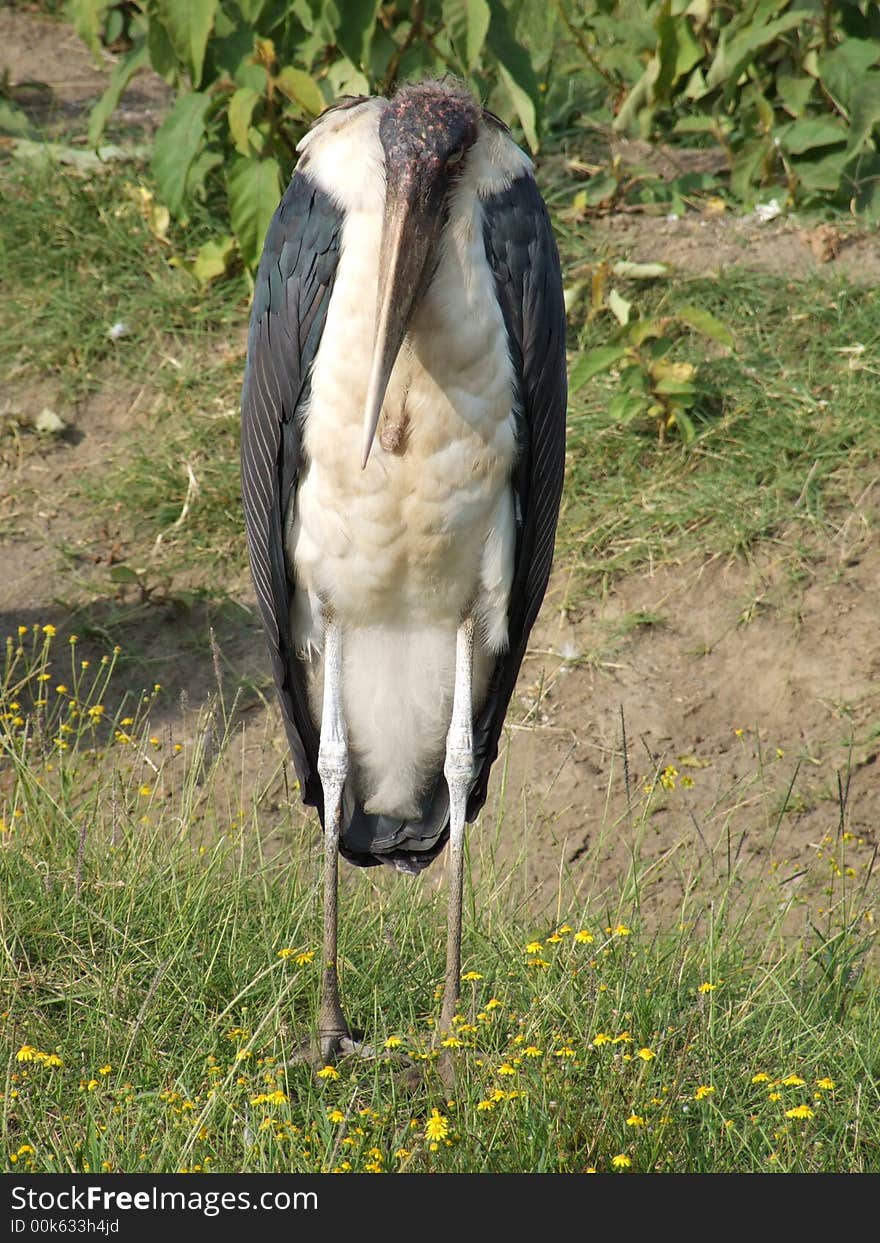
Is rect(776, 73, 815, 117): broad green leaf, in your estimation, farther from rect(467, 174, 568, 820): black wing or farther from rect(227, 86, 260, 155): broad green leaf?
rect(467, 174, 568, 820): black wing

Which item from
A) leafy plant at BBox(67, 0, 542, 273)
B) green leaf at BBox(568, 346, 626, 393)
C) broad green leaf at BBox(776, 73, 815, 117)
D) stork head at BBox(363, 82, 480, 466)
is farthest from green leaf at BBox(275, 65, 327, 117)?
stork head at BBox(363, 82, 480, 466)

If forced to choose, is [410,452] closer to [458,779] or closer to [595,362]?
[458,779]

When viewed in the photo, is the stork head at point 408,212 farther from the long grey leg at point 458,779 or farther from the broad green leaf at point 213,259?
the broad green leaf at point 213,259

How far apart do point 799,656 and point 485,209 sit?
6.87 feet

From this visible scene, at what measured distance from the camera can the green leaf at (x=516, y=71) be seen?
15.7 feet

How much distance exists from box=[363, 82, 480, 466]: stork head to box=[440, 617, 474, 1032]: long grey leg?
60cm

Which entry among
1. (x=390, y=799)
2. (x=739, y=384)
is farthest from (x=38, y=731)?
(x=739, y=384)

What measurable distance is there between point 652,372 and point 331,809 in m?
2.16

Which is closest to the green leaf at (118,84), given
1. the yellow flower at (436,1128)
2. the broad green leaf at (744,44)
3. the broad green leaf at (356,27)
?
the broad green leaf at (356,27)

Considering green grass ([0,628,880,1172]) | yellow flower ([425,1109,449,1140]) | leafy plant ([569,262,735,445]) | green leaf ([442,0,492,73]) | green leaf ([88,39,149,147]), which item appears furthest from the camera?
green leaf ([88,39,149,147])

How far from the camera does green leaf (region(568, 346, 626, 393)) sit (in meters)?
4.71

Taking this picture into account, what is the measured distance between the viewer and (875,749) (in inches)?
165

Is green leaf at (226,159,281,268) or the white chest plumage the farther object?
green leaf at (226,159,281,268)

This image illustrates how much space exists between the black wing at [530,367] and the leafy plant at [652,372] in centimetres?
170
